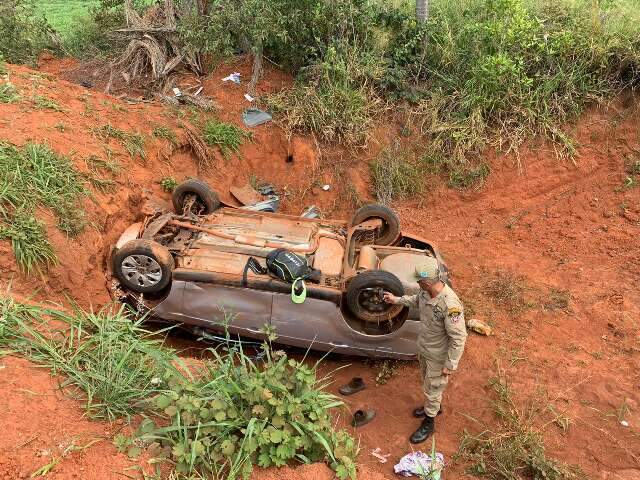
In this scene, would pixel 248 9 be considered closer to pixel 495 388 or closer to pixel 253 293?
pixel 253 293

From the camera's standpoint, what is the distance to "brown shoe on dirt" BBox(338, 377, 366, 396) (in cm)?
597

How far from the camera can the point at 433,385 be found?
528 cm

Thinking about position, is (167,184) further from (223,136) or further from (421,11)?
(421,11)

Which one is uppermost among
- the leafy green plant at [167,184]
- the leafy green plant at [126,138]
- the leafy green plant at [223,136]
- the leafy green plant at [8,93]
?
the leafy green plant at [8,93]

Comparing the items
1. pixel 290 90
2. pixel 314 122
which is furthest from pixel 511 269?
pixel 290 90

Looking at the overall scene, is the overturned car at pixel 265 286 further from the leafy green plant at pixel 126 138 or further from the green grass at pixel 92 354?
the leafy green plant at pixel 126 138

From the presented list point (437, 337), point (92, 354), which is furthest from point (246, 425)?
point (437, 337)

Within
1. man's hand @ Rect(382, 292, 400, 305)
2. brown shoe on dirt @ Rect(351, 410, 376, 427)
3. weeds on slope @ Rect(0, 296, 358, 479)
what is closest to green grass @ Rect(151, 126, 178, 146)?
weeds on slope @ Rect(0, 296, 358, 479)

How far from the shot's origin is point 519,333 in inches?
266

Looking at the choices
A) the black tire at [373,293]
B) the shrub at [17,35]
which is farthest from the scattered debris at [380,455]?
the shrub at [17,35]

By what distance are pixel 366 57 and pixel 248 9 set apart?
2.24 m

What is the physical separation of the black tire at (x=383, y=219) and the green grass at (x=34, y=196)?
11.2 ft

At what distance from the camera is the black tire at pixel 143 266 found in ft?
18.1

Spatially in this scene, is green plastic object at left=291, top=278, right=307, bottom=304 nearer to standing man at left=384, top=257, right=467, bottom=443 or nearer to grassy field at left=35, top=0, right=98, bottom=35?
standing man at left=384, top=257, right=467, bottom=443
